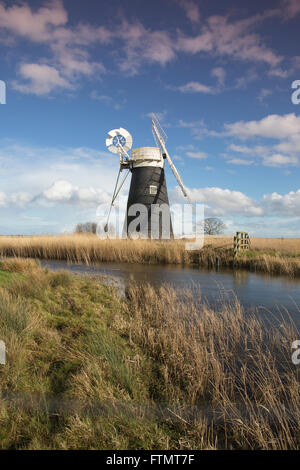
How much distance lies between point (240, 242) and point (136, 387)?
15.7 m

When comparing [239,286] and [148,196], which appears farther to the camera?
[148,196]

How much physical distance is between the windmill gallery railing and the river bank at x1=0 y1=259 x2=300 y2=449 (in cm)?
1178

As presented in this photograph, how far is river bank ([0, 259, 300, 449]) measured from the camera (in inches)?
104

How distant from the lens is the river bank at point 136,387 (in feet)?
8.67

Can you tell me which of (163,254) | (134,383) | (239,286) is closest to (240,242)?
(163,254)

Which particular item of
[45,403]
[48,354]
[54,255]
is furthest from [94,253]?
[45,403]

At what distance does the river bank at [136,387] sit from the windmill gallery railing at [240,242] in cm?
1178

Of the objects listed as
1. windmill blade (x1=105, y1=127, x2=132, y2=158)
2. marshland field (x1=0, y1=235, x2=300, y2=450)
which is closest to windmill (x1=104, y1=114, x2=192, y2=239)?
windmill blade (x1=105, y1=127, x2=132, y2=158)

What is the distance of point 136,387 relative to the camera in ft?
11.3
